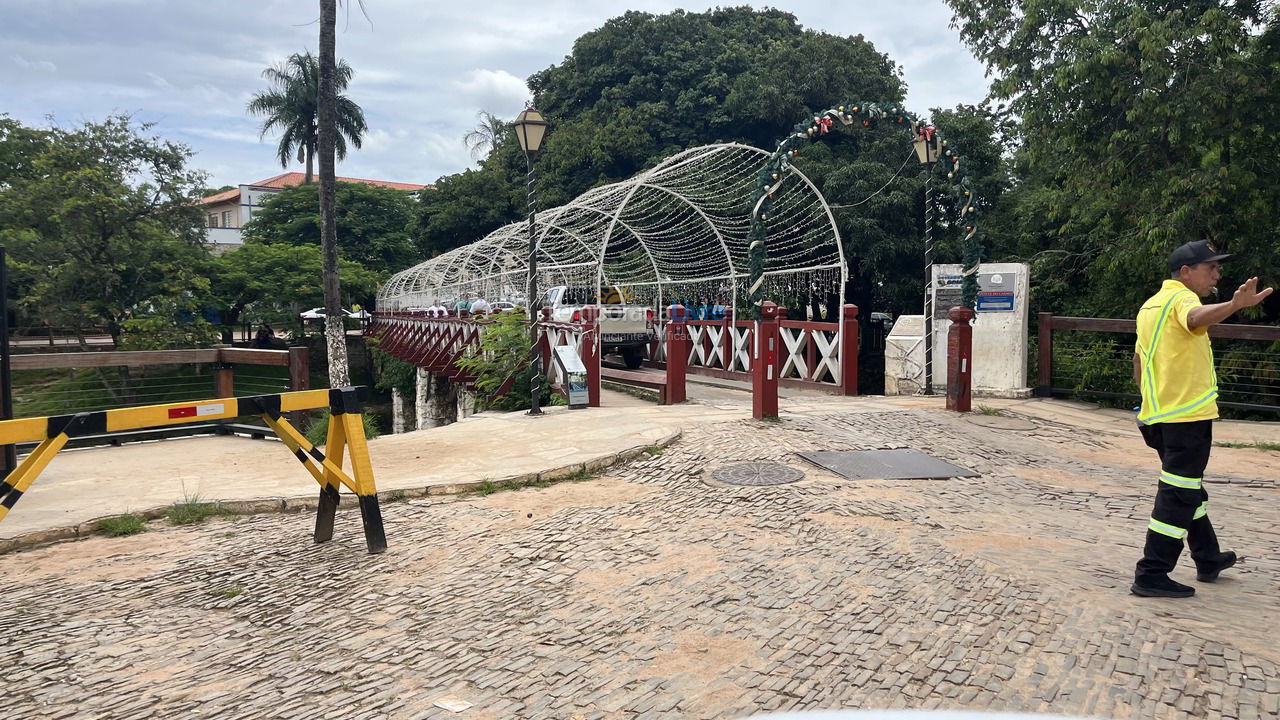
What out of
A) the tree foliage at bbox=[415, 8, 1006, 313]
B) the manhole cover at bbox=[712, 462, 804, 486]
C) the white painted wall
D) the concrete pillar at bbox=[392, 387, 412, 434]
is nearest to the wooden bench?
the white painted wall

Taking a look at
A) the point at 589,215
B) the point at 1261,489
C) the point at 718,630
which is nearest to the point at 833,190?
the point at 589,215

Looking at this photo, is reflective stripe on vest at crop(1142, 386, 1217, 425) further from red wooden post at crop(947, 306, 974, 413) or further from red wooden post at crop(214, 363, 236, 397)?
red wooden post at crop(214, 363, 236, 397)

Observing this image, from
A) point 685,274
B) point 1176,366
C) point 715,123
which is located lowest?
point 1176,366

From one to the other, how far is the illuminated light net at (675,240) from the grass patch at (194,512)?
27.5 feet

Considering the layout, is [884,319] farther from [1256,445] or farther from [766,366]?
[1256,445]

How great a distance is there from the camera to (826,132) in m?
11.8

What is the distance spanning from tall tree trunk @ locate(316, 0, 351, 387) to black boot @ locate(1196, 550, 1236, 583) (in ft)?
33.7

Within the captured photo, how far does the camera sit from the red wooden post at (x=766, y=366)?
357 inches

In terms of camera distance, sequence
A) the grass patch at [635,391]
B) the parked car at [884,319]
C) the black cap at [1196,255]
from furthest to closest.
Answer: the parked car at [884,319], the grass patch at [635,391], the black cap at [1196,255]

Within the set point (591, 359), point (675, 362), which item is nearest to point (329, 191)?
point (591, 359)

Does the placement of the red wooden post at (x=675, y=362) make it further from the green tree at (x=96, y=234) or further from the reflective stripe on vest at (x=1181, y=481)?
the green tree at (x=96, y=234)

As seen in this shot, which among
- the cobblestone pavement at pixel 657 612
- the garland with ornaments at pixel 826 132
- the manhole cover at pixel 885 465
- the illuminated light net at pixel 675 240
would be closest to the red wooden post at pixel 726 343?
the illuminated light net at pixel 675 240

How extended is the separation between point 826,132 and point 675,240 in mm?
7255

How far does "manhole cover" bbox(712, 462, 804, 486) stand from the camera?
6391mm
